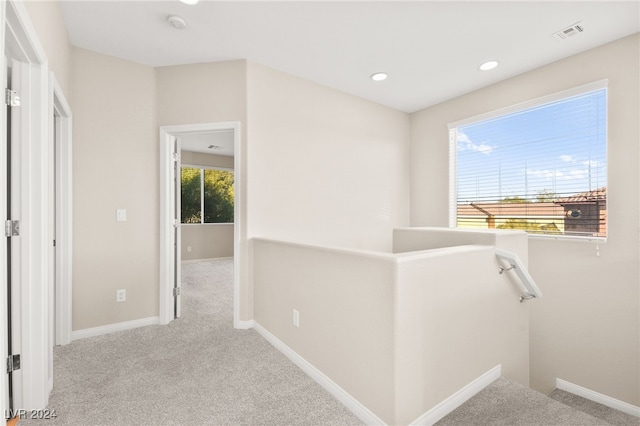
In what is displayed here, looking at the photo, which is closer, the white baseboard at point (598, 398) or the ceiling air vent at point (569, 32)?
the ceiling air vent at point (569, 32)

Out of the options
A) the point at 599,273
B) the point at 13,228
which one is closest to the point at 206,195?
the point at 13,228

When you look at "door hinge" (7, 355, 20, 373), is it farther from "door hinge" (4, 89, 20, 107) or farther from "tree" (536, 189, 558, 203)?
"tree" (536, 189, 558, 203)

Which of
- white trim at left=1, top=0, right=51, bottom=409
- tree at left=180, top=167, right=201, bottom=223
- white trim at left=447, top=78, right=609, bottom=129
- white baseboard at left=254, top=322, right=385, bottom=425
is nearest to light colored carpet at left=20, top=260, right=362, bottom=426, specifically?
white baseboard at left=254, top=322, right=385, bottom=425

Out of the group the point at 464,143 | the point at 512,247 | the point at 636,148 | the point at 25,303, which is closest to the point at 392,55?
the point at 464,143

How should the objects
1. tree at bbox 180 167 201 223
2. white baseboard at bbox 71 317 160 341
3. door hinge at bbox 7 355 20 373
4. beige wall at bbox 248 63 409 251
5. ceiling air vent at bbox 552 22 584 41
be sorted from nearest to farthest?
1. door hinge at bbox 7 355 20 373
2. ceiling air vent at bbox 552 22 584 41
3. white baseboard at bbox 71 317 160 341
4. beige wall at bbox 248 63 409 251
5. tree at bbox 180 167 201 223

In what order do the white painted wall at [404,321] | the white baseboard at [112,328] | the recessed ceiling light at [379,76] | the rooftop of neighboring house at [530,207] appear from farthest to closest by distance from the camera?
the recessed ceiling light at [379,76]
the rooftop of neighboring house at [530,207]
the white baseboard at [112,328]
the white painted wall at [404,321]

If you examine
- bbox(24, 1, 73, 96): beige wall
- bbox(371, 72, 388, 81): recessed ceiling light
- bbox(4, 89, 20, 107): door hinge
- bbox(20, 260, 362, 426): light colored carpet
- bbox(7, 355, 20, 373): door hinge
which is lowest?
bbox(20, 260, 362, 426): light colored carpet

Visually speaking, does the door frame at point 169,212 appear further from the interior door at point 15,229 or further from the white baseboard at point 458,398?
the white baseboard at point 458,398

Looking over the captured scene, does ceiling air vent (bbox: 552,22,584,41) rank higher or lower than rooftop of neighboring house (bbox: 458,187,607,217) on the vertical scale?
higher

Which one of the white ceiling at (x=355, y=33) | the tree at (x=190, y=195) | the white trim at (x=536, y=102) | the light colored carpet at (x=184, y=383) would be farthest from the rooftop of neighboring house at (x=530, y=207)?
the tree at (x=190, y=195)

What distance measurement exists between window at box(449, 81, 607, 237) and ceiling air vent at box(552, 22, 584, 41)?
1.78ft

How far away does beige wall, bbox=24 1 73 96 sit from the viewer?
1.64 m

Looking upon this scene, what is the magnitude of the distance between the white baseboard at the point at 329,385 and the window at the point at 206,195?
→ 519 centimetres

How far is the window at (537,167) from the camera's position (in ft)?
9.23
